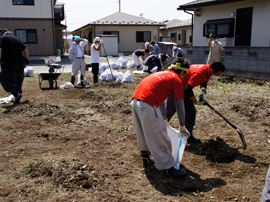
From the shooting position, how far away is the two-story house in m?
19.3

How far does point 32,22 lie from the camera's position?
1988 cm

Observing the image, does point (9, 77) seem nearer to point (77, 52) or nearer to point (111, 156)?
point (77, 52)

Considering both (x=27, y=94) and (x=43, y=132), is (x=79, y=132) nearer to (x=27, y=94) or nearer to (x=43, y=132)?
(x=43, y=132)

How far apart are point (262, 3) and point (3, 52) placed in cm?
986

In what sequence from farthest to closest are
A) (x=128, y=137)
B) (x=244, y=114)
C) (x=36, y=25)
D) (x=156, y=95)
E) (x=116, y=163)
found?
1. (x=36, y=25)
2. (x=244, y=114)
3. (x=128, y=137)
4. (x=116, y=163)
5. (x=156, y=95)

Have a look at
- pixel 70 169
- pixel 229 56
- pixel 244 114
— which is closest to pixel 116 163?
pixel 70 169

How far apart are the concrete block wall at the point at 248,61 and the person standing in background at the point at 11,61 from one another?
7.26 m

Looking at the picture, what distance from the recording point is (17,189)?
265 cm

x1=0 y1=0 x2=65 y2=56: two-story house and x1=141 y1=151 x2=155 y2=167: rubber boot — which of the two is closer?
x1=141 y1=151 x2=155 y2=167: rubber boot

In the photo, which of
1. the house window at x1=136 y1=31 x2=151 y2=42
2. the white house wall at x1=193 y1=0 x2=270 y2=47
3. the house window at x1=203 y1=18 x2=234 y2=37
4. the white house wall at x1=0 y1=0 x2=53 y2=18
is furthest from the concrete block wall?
the house window at x1=136 y1=31 x2=151 y2=42

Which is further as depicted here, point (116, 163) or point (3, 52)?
point (3, 52)

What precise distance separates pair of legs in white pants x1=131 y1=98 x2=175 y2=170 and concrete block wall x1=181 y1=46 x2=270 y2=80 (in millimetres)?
7120

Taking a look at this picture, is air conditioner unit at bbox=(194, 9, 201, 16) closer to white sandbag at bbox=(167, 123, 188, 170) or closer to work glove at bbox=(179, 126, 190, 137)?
white sandbag at bbox=(167, 123, 188, 170)

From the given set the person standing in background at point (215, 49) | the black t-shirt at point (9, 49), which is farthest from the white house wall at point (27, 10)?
the black t-shirt at point (9, 49)
